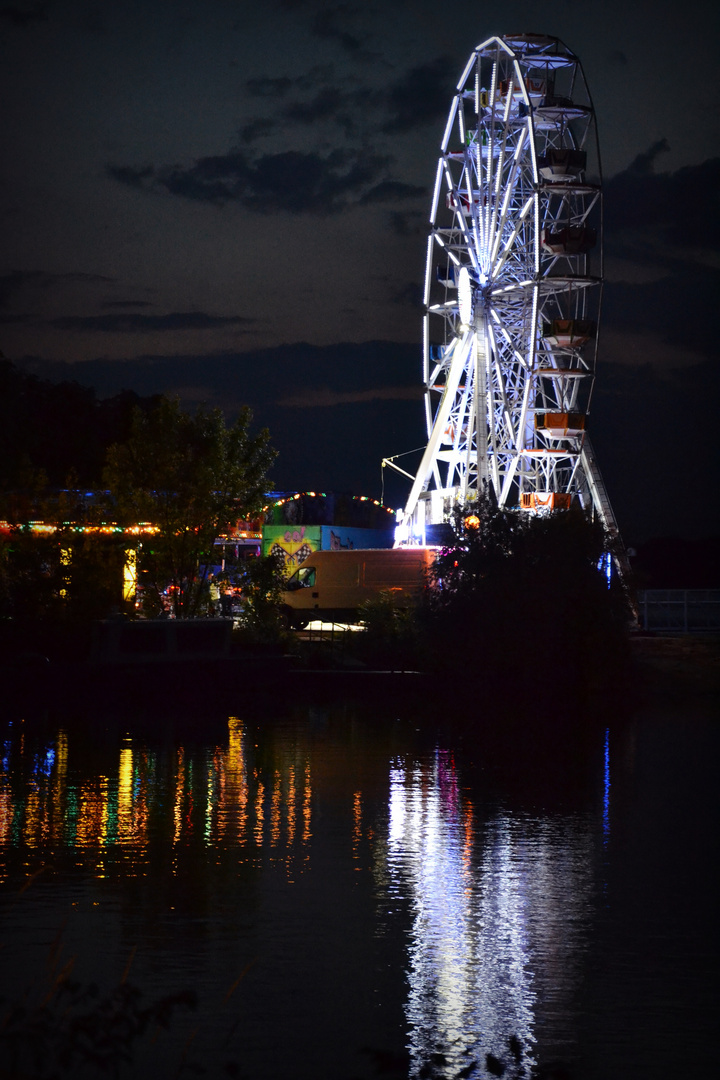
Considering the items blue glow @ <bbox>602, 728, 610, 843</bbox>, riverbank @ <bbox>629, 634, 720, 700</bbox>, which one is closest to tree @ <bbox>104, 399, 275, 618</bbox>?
riverbank @ <bbox>629, 634, 720, 700</bbox>

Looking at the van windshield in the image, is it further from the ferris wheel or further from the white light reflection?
the white light reflection

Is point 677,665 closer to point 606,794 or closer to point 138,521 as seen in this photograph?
point 138,521

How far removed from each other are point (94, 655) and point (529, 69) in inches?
1232

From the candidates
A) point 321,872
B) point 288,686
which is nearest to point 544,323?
point 288,686

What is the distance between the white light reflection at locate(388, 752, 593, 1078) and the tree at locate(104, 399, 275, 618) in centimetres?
2320

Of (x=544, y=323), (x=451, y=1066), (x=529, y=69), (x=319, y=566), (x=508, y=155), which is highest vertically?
(x=529, y=69)

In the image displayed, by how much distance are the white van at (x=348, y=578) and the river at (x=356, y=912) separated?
89.2 feet

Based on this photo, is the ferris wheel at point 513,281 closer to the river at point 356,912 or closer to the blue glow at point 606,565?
the blue glow at point 606,565

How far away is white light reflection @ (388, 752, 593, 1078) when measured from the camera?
28.6ft

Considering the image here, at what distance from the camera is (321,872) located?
44.0 feet

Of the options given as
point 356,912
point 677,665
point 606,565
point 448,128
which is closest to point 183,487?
point 606,565

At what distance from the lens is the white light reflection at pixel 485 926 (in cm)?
870

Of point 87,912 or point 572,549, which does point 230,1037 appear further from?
point 572,549

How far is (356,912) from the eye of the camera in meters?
11.8
